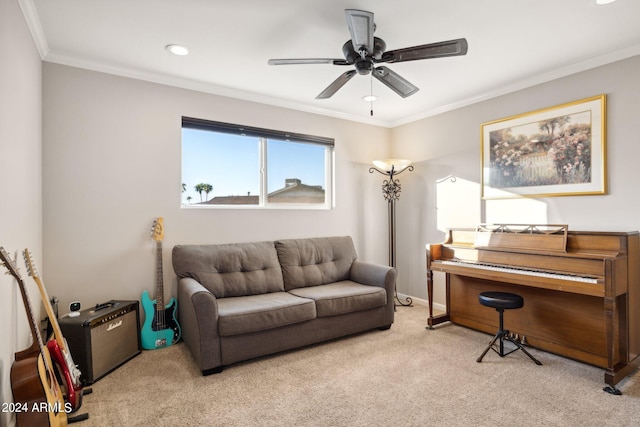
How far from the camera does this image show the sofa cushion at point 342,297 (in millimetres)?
3020

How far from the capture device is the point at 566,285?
95.9 inches

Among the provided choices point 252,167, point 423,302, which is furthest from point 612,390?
point 252,167

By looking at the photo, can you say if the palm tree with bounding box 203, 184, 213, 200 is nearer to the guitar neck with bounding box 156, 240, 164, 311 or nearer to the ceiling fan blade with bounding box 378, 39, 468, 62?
the guitar neck with bounding box 156, 240, 164, 311

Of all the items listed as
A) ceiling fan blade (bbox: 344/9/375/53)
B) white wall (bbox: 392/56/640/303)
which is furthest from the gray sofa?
ceiling fan blade (bbox: 344/9/375/53)

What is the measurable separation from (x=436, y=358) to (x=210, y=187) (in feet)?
8.78

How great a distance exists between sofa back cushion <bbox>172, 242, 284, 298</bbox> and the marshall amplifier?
53 centimetres

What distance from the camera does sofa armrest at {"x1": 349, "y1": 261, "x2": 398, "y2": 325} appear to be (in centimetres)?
342

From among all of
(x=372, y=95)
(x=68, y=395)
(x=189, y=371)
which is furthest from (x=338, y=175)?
(x=68, y=395)

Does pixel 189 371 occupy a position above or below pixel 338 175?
below

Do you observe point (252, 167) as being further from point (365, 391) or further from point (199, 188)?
point (365, 391)

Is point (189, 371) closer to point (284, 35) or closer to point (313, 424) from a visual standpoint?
point (313, 424)

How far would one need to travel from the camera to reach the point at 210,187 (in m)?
3.55

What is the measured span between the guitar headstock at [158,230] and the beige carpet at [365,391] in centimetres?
99

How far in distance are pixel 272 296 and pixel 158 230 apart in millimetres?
1208
